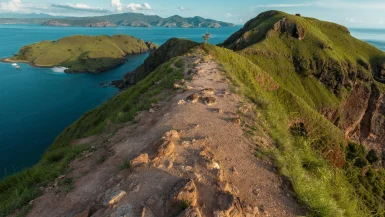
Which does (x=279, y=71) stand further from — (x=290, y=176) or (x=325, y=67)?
(x=290, y=176)

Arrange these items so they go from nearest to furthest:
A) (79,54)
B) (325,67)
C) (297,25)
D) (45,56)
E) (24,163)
Answer: (24,163) → (325,67) → (297,25) → (45,56) → (79,54)

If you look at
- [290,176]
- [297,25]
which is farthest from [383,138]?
[290,176]

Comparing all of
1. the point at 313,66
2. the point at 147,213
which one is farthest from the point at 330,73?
the point at 147,213

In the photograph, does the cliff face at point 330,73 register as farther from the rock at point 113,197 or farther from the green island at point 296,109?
the rock at point 113,197

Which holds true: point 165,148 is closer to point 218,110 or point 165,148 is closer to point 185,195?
point 185,195

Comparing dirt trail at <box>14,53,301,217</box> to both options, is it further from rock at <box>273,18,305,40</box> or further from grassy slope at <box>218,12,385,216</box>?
rock at <box>273,18,305,40</box>

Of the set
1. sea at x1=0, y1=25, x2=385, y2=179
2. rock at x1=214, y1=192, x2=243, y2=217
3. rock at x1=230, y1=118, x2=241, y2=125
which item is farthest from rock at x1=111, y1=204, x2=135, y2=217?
sea at x1=0, y1=25, x2=385, y2=179

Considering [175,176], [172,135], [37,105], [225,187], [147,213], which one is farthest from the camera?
[37,105]
